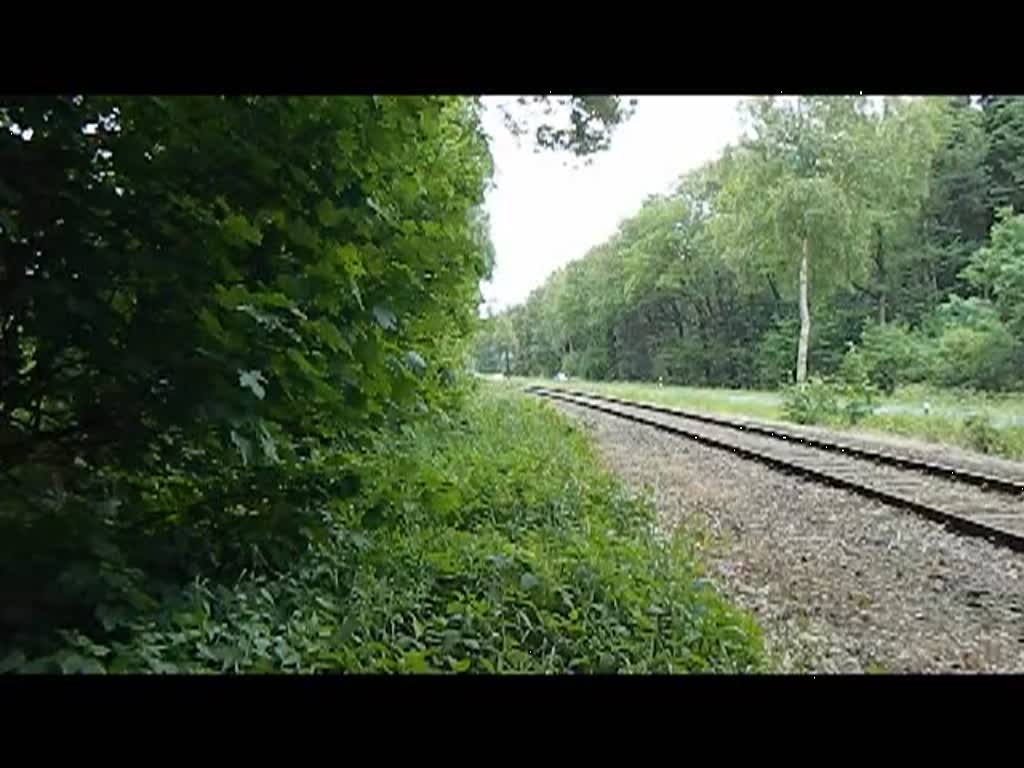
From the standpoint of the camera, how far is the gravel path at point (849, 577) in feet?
11.4

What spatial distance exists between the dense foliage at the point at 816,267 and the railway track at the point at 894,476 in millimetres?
1071

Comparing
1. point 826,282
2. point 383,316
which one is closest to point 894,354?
point 826,282

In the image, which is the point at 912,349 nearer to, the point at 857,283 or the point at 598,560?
the point at 857,283

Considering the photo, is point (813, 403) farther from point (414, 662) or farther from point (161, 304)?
point (161, 304)

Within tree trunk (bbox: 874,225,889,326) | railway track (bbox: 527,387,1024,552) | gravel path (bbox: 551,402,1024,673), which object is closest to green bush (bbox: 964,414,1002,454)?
railway track (bbox: 527,387,1024,552)

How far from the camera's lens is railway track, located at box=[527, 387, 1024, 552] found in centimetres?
568

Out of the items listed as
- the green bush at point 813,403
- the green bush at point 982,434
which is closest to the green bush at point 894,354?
the green bush at point 982,434

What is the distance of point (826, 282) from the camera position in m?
10.4

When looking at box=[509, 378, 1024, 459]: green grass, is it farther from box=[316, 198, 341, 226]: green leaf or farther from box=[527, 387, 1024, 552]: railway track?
box=[316, 198, 341, 226]: green leaf

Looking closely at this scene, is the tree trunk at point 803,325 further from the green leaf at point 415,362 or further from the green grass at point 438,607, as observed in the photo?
the green leaf at point 415,362

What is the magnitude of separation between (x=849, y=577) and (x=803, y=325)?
24.5 ft

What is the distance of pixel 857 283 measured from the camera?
9.46 meters
